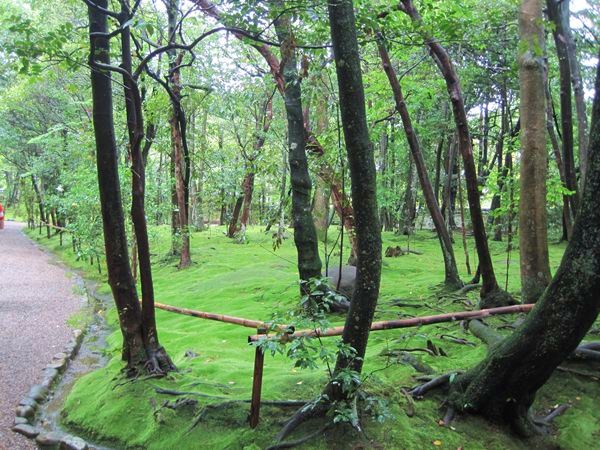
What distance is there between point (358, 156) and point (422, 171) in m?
5.46

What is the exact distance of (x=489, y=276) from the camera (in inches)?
259

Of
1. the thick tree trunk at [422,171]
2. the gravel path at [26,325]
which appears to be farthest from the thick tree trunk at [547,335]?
the thick tree trunk at [422,171]

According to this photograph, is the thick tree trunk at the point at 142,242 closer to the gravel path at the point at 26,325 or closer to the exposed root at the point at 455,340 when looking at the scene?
the gravel path at the point at 26,325

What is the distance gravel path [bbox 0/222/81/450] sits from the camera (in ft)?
18.4

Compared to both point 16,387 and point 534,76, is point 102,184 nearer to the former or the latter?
point 16,387

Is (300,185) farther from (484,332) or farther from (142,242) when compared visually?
(484,332)

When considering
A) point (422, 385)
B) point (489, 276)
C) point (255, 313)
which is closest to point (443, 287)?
point (489, 276)

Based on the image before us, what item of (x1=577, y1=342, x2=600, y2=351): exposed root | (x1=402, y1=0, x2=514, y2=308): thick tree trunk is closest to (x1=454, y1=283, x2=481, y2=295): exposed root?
(x1=402, y1=0, x2=514, y2=308): thick tree trunk

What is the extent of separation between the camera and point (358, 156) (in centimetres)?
313

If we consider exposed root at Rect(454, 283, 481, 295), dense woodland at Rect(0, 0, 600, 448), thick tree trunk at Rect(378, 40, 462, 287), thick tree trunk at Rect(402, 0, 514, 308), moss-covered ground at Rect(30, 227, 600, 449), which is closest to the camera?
dense woodland at Rect(0, 0, 600, 448)

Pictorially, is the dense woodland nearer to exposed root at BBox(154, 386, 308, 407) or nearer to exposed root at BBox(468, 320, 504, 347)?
exposed root at BBox(468, 320, 504, 347)

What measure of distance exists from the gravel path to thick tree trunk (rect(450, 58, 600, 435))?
4.23 meters

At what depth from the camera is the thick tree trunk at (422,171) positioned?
780 cm

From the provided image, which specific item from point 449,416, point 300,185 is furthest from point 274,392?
point 300,185
